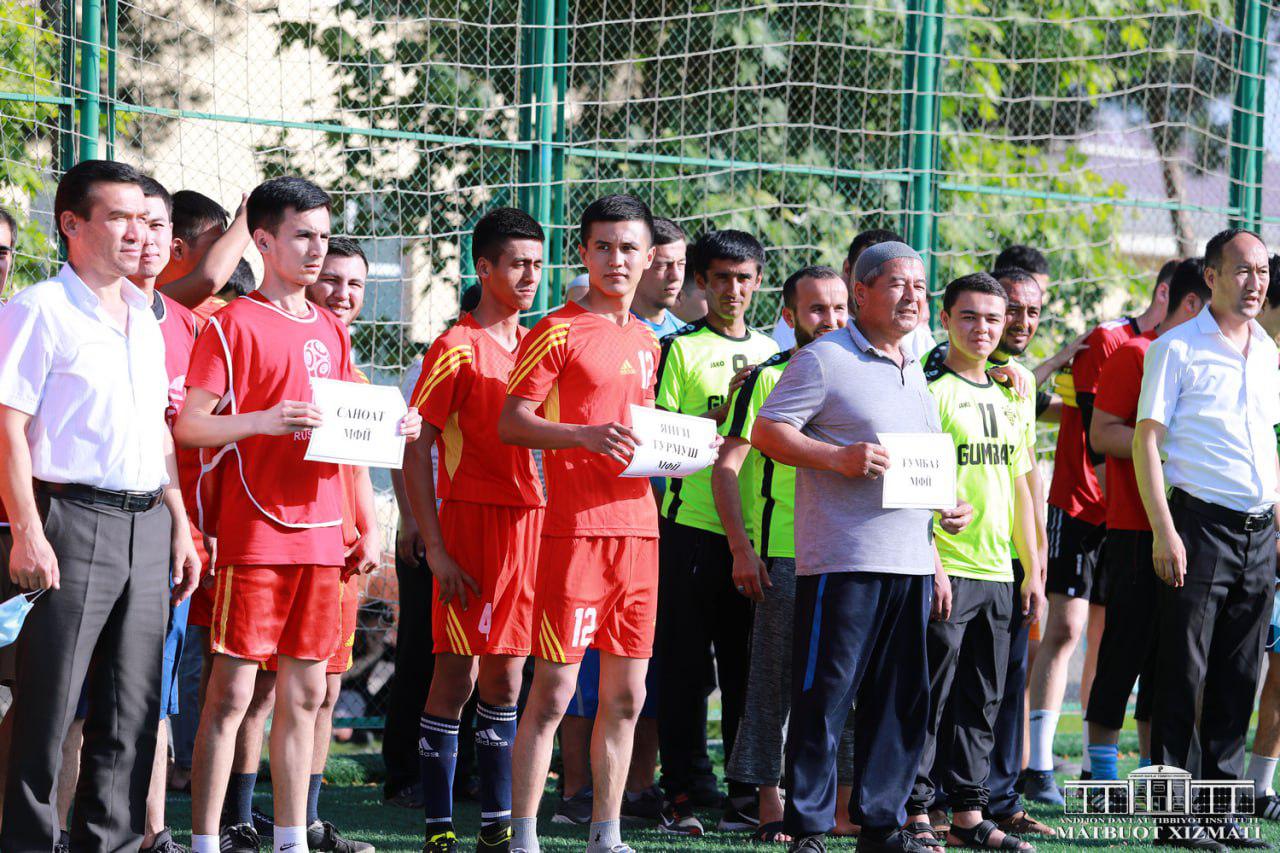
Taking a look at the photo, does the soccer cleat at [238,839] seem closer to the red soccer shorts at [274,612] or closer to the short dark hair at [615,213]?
the red soccer shorts at [274,612]

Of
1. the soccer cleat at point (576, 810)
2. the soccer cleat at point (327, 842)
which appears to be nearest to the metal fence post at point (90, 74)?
the soccer cleat at point (327, 842)

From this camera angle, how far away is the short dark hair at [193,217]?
5703 millimetres

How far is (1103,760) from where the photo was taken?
258 inches

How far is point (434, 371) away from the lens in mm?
5312

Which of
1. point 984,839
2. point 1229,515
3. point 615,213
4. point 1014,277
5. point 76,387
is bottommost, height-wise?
point 984,839

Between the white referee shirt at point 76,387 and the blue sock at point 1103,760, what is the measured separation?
4.13 metres

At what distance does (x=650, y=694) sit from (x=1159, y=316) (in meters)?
3.07

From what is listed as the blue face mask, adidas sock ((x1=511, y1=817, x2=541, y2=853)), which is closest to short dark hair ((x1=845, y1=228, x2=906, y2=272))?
adidas sock ((x1=511, y1=817, x2=541, y2=853))

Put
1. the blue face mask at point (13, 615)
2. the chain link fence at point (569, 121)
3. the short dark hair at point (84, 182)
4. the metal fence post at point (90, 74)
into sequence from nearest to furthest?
the blue face mask at point (13, 615) < the short dark hair at point (84, 182) < the metal fence post at point (90, 74) < the chain link fence at point (569, 121)

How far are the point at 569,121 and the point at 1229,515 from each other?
15.3ft

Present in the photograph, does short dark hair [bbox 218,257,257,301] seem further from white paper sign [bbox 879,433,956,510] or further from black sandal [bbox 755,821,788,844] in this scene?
black sandal [bbox 755,821,788,844]

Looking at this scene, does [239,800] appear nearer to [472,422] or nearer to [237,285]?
[472,422]

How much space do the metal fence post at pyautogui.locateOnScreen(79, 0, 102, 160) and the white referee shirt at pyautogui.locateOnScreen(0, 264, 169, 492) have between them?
9.56ft
